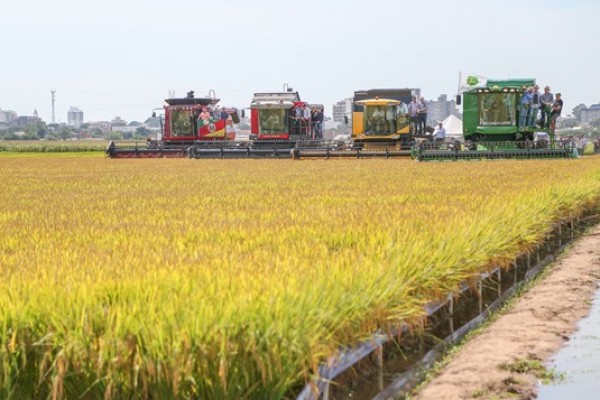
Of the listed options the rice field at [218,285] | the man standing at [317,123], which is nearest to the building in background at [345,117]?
the man standing at [317,123]

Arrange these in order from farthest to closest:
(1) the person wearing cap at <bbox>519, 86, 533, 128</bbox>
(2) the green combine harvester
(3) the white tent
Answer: (3) the white tent < (2) the green combine harvester < (1) the person wearing cap at <bbox>519, 86, 533, 128</bbox>

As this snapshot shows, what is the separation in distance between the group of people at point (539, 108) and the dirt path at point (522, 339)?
20748 millimetres

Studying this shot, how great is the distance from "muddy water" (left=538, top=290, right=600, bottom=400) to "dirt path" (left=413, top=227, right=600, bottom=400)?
76 millimetres

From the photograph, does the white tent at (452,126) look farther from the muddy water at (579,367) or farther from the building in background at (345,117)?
the muddy water at (579,367)

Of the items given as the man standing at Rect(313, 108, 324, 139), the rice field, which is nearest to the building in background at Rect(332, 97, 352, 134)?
the man standing at Rect(313, 108, 324, 139)

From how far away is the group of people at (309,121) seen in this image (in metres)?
44.3

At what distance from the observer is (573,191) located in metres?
14.5

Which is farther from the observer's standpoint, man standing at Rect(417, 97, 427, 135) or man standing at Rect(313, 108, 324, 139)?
man standing at Rect(313, 108, 324, 139)

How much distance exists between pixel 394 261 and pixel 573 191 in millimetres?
8645

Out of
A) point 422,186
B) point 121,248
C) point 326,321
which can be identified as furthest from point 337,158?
point 326,321

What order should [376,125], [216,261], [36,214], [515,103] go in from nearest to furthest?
[216,261]
[36,214]
[515,103]
[376,125]

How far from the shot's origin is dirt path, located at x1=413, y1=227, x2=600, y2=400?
20.2 ft

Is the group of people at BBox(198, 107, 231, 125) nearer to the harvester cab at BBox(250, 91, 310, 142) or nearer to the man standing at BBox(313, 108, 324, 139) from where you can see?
the harvester cab at BBox(250, 91, 310, 142)

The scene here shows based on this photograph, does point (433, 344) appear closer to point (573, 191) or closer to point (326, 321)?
point (326, 321)
